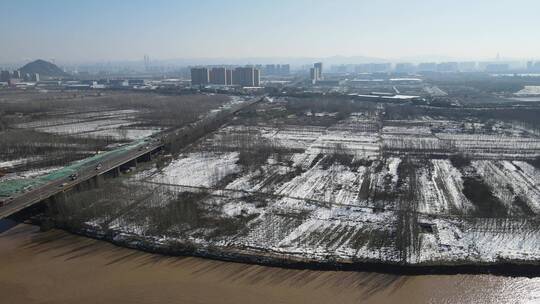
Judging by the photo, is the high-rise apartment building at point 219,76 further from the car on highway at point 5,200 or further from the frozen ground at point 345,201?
the car on highway at point 5,200

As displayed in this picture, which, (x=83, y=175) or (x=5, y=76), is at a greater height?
(x=5, y=76)

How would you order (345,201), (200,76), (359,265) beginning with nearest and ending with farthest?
(359,265) < (345,201) < (200,76)

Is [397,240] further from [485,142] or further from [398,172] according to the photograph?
[485,142]

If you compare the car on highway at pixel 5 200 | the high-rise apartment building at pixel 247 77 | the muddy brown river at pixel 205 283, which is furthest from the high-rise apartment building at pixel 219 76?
the muddy brown river at pixel 205 283

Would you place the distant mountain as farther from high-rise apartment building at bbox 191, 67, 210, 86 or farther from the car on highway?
the car on highway

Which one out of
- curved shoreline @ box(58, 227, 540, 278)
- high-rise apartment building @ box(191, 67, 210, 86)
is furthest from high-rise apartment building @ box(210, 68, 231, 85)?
curved shoreline @ box(58, 227, 540, 278)

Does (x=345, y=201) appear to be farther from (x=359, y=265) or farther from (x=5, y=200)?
(x=5, y=200)

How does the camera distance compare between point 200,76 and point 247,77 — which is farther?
point 200,76

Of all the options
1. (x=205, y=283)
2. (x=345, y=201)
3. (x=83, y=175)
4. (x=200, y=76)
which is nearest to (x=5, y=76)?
(x=200, y=76)
